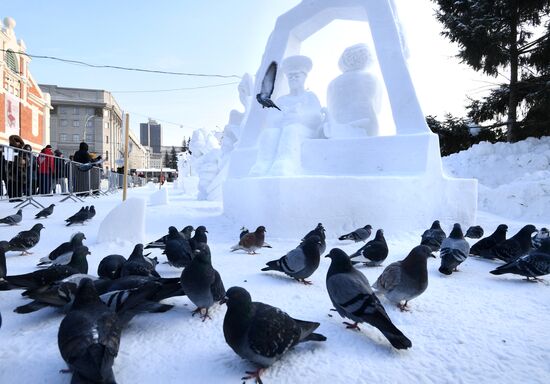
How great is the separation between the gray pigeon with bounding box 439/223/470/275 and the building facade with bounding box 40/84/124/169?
51.0 metres

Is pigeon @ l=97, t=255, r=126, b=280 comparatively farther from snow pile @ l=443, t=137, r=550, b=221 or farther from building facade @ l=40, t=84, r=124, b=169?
building facade @ l=40, t=84, r=124, b=169

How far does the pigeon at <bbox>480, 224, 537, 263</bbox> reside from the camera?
3.89 metres

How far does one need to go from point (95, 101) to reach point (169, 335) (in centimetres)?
5639

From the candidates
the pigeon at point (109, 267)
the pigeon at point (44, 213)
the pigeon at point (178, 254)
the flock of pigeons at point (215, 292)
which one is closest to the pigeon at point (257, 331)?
the flock of pigeons at point (215, 292)

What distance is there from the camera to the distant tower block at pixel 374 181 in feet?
18.7

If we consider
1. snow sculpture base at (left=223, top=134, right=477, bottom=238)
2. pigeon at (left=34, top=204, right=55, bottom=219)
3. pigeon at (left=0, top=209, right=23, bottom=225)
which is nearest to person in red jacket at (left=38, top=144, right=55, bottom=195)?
pigeon at (left=34, top=204, right=55, bottom=219)

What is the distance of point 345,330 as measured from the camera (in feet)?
7.43

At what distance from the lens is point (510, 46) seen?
12.8m

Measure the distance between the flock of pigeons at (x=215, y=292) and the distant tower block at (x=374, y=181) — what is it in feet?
5.66

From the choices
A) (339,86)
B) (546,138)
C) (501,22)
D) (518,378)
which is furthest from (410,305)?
(501,22)

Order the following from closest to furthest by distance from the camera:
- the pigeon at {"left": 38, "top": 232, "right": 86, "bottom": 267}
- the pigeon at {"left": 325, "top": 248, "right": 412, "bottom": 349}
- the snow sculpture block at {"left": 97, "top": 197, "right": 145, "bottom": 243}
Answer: the pigeon at {"left": 325, "top": 248, "right": 412, "bottom": 349} → the pigeon at {"left": 38, "top": 232, "right": 86, "bottom": 267} → the snow sculpture block at {"left": 97, "top": 197, "right": 145, "bottom": 243}

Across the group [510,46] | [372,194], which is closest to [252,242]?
[372,194]

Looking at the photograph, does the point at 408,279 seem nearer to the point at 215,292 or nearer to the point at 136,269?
the point at 215,292

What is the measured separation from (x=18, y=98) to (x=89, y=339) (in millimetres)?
30183
